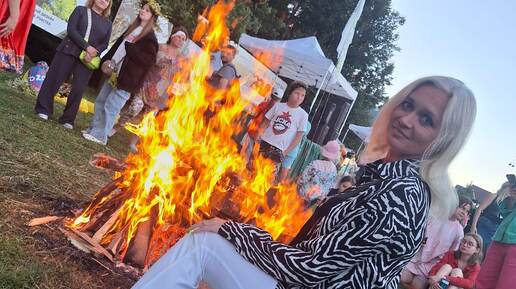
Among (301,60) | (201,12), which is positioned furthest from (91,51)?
(301,60)

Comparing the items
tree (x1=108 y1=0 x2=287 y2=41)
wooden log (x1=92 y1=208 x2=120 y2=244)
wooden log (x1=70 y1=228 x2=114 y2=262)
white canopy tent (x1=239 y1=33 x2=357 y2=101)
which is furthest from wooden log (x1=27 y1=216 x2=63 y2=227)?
white canopy tent (x1=239 y1=33 x2=357 y2=101)

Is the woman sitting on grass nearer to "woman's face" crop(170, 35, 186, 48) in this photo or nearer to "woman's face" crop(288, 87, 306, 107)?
"woman's face" crop(288, 87, 306, 107)

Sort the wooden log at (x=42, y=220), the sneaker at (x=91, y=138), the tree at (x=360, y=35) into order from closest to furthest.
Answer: the wooden log at (x=42, y=220)
the sneaker at (x=91, y=138)
the tree at (x=360, y=35)

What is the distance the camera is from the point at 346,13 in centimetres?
2681

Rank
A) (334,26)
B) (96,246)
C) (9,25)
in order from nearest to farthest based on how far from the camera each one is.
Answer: (96,246)
(9,25)
(334,26)

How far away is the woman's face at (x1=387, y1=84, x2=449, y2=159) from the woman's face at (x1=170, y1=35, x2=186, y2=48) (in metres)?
5.41

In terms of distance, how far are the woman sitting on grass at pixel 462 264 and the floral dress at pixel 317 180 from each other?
2115 millimetres

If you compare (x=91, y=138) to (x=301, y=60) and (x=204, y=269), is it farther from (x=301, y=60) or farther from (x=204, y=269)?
(x=301, y=60)

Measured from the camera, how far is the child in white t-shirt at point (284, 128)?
7.35 metres

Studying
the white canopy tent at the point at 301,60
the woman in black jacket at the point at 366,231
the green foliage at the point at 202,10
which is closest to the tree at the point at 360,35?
the green foliage at the point at 202,10

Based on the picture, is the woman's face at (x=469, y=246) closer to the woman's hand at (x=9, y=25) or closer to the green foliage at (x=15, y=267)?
the green foliage at (x=15, y=267)

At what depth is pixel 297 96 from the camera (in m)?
7.29

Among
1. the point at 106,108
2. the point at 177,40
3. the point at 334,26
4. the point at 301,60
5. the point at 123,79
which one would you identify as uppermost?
the point at 334,26

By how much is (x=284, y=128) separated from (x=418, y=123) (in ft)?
16.6
